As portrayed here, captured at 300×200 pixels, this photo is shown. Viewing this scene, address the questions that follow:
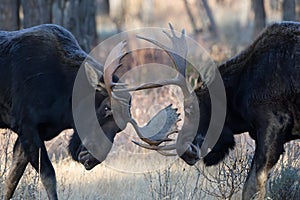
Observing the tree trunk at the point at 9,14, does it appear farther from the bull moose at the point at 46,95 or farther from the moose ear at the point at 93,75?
the moose ear at the point at 93,75

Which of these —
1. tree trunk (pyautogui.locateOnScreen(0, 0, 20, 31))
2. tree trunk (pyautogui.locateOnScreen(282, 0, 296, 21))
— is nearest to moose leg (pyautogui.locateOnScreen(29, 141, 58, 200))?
tree trunk (pyautogui.locateOnScreen(0, 0, 20, 31))

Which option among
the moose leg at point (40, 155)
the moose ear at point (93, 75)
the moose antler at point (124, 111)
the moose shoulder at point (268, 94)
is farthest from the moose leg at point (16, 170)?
the moose shoulder at point (268, 94)

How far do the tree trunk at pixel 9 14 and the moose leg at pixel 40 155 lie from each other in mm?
6605

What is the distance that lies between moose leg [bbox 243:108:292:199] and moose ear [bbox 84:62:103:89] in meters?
1.73

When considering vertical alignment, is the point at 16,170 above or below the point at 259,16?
above

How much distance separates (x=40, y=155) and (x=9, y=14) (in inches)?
274

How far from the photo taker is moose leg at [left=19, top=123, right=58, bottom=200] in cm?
865

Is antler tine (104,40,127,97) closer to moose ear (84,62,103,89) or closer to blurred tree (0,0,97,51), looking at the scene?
moose ear (84,62,103,89)

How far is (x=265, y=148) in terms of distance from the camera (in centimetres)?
869

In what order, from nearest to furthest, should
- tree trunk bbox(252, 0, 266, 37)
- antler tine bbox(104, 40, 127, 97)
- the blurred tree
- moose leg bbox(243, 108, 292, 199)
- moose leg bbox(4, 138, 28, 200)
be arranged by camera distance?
1. antler tine bbox(104, 40, 127, 97)
2. moose leg bbox(243, 108, 292, 199)
3. moose leg bbox(4, 138, 28, 200)
4. the blurred tree
5. tree trunk bbox(252, 0, 266, 37)

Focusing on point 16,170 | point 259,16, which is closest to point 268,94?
point 16,170

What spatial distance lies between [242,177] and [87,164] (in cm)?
223

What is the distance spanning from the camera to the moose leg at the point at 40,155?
8.65 meters

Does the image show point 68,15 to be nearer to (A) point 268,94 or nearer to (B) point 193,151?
(B) point 193,151
